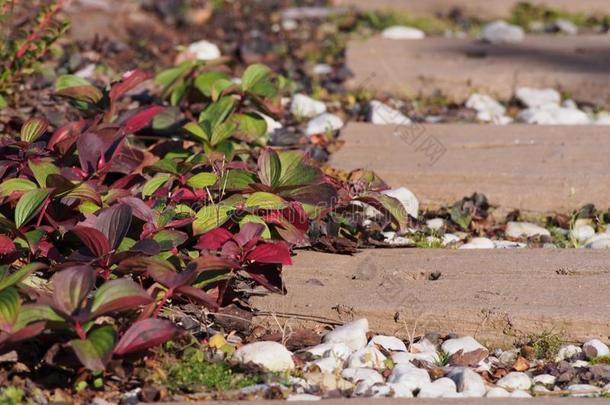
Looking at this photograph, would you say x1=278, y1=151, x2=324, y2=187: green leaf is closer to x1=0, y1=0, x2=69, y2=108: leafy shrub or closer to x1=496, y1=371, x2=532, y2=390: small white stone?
x1=496, y1=371, x2=532, y2=390: small white stone

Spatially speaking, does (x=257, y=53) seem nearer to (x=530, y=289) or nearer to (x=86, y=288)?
(x=530, y=289)

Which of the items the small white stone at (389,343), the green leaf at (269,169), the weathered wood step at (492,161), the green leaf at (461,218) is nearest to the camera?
the small white stone at (389,343)

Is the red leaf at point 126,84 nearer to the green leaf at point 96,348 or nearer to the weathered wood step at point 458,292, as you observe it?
the weathered wood step at point 458,292

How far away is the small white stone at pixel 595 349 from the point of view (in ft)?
8.43

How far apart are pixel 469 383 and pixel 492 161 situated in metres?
1.55

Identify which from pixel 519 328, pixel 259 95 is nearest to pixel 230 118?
pixel 259 95

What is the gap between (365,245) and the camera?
10.5 ft

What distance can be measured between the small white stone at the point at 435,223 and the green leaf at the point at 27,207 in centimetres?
137

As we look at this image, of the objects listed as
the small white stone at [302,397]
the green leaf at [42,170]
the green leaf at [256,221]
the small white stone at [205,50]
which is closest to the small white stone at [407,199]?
the green leaf at [256,221]

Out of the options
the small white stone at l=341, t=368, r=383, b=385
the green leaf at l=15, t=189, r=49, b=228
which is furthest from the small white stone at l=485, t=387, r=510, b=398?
the green leaf at l=15, t=189, r=49, b=228

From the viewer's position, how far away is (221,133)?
3404 mm

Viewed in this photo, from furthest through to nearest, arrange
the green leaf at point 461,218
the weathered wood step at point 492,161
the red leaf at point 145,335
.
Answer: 1. the weathered wood step at point 492,161
2. the green leaf at point 461,218
3. the red leaf at point 145,335

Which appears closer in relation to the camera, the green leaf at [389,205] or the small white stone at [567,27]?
the green leaf at [389,205]

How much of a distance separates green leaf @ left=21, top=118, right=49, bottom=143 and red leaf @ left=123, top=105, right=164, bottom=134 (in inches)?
12.9
